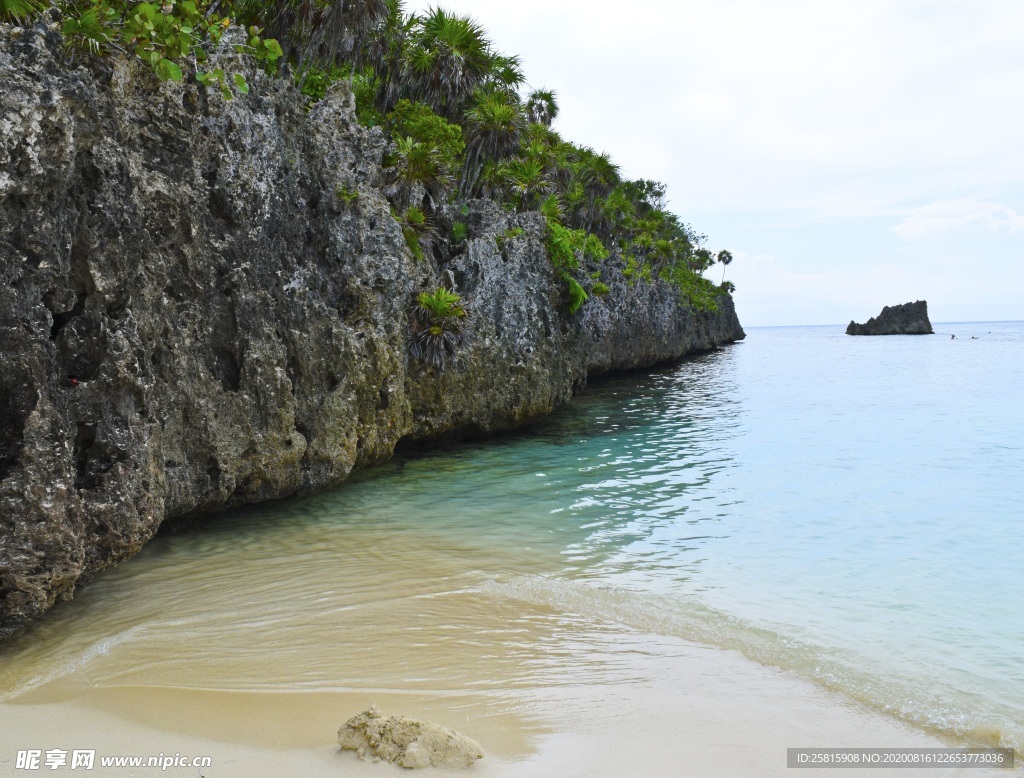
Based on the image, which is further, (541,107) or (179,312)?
(541,107)

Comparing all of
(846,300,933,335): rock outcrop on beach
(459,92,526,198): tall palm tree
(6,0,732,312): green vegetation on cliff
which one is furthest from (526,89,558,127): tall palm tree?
(846,300,933,335): rock outcrop on beach

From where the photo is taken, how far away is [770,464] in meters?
15.1

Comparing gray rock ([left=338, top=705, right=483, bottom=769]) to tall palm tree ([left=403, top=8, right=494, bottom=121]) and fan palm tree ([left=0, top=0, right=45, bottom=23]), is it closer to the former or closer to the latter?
fan palm tree ([left=0, top=0, right=45, bottom=23])

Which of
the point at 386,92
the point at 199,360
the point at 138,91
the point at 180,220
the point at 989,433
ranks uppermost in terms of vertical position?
the point at 386,92

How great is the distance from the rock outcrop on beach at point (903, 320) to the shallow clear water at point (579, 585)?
10897 centimetres

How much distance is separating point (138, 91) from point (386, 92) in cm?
1553

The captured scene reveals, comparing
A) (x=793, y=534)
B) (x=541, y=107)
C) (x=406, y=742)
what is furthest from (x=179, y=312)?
(x=541, y=107)

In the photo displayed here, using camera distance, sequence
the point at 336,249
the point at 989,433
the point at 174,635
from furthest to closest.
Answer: the point at 989,433 < the point at 336,249 < the point at 174,635

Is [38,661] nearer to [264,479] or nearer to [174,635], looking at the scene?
[174,635]

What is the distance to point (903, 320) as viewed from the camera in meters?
112

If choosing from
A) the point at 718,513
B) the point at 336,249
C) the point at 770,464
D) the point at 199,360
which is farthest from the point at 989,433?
the point at 199,360

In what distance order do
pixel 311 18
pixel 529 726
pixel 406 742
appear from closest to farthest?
1. pixel 406 742
2. pixel 529 726
3. pixel 311 18

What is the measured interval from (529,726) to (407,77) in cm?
2099

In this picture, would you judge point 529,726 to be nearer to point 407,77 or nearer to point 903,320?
point 407,77
